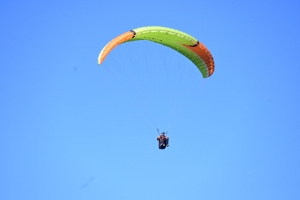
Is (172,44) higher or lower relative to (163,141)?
higher

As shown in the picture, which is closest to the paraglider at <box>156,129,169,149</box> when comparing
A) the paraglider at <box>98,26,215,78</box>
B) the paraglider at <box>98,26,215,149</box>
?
the paraglider at <box>98,26,215,149</box>

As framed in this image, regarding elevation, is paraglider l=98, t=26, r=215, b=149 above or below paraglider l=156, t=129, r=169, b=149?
above

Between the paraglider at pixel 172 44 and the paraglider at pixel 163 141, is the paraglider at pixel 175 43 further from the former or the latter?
the paraglider at pixel 163 141

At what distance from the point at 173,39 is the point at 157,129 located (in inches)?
177

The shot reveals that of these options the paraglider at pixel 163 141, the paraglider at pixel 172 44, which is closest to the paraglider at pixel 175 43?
the paraglider at pixel 172 44

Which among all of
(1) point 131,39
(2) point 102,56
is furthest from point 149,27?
(2) point 102,56

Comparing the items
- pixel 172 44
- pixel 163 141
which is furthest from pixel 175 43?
pixel 163 141

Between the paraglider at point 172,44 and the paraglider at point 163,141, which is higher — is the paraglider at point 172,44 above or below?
above

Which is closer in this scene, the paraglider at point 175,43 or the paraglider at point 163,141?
the paraglider at point 175,43

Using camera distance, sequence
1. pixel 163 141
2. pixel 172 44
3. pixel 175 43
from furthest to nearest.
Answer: pixel 172 44, pixel 175 43, pixel 163 141

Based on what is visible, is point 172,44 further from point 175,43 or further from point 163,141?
point 163,141

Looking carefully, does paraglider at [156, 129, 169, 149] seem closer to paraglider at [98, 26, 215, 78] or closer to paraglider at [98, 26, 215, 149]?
paraglider at [98, 26, 215, 149]

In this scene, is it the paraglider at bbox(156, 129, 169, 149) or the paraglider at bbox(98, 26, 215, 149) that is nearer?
the paraglider at bbox(98, 26, 215, 149)

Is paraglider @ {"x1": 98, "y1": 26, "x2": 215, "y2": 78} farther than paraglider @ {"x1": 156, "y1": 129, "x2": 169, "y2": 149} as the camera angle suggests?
No
